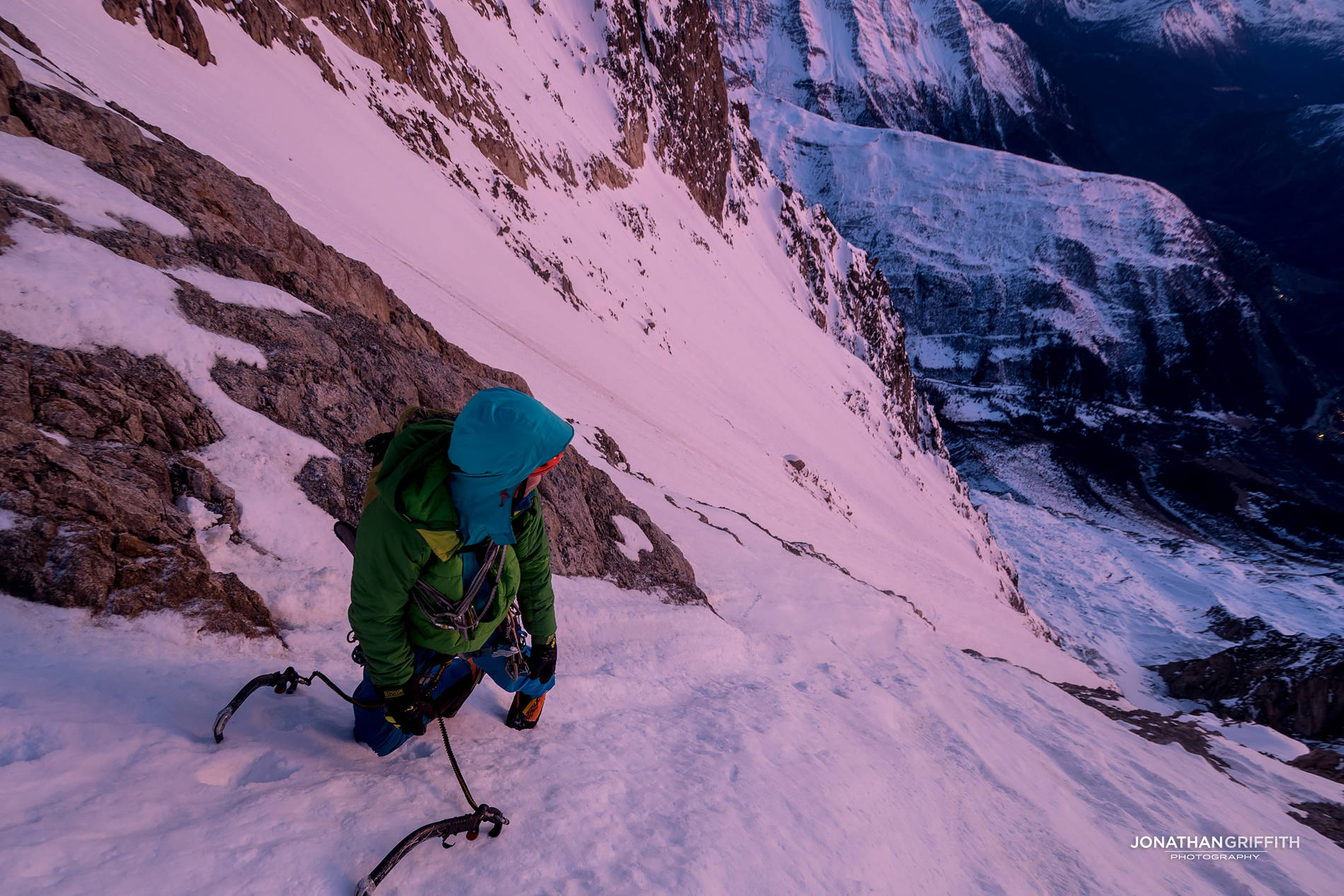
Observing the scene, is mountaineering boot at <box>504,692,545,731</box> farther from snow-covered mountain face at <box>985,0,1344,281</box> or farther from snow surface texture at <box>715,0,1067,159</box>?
snow surface texture at <box>715,0,1067,159</box>

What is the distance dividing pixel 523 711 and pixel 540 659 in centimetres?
31

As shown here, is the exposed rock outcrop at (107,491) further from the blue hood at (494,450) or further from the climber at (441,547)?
the blue hood at (494,450)

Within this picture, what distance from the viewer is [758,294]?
138 feet

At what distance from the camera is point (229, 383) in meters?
3.87

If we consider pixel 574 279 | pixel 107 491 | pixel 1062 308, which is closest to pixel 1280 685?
pixel 574 279

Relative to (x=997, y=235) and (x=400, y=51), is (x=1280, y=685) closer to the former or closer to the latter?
(x=400, y=51)

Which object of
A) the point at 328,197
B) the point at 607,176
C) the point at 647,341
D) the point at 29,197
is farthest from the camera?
the point at 607,176

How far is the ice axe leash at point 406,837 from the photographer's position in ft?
6.07

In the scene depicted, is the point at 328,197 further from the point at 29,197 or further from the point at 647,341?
the point at 647,341

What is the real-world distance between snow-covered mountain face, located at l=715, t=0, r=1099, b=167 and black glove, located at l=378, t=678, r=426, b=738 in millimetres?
186336

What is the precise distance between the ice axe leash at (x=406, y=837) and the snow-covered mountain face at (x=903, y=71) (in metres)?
186

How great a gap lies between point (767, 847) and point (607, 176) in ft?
107

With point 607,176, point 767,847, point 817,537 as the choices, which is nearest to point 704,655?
point 767,847

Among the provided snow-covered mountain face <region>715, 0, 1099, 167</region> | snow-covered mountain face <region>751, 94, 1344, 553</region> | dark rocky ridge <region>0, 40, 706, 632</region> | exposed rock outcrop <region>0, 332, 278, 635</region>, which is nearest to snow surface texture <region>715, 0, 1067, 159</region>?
snow-covered mountain face <region>715, 0, 1099, 167</region>
